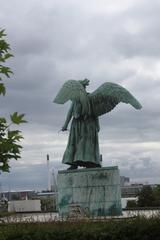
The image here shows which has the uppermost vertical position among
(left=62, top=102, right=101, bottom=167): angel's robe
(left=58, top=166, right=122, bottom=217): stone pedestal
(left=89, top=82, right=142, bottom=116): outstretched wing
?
(left=89, top=82, right=142, bottom=116): outstretched wing

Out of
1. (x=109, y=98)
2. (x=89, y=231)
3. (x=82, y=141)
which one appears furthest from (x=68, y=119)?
(x=89, y=231)

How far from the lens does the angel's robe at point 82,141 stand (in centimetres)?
2341

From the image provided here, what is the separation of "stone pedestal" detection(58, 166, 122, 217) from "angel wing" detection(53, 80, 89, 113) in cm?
256

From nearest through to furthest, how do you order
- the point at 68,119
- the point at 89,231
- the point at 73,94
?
1. the point at 89,231
2. the point at 73,94
3. the point at 68,119

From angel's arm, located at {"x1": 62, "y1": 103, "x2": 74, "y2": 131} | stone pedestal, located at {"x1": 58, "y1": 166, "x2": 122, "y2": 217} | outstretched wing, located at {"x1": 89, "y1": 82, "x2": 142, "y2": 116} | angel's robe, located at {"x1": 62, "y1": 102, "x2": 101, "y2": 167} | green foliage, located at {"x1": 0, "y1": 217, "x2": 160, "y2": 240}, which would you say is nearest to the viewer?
green foliage, located at {"x1": 0, "y1": 217, "x2": 160, "y2": 240}

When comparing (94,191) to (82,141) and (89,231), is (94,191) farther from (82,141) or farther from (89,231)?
(89,231)

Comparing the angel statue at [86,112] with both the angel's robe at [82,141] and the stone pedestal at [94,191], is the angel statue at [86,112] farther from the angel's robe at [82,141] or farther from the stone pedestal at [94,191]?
the stone pedestal at [94,191]

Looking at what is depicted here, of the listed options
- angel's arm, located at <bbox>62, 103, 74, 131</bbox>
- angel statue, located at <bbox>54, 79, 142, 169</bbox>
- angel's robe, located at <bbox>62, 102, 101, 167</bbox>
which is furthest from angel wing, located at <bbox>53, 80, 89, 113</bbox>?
angel's arm, located at <bbox>62, 103, 74, 131</bbox>

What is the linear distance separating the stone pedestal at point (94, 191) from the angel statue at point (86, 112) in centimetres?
90

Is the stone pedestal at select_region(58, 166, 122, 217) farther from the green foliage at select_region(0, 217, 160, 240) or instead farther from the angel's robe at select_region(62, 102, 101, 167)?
the green foliage at select_region(0, 217, 160, 240)

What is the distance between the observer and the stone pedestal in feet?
73.5

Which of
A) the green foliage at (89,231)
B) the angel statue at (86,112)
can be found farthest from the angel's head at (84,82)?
the green foliage at (89,231)

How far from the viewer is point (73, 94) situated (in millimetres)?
23062

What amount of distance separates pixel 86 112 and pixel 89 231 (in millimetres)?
13521
